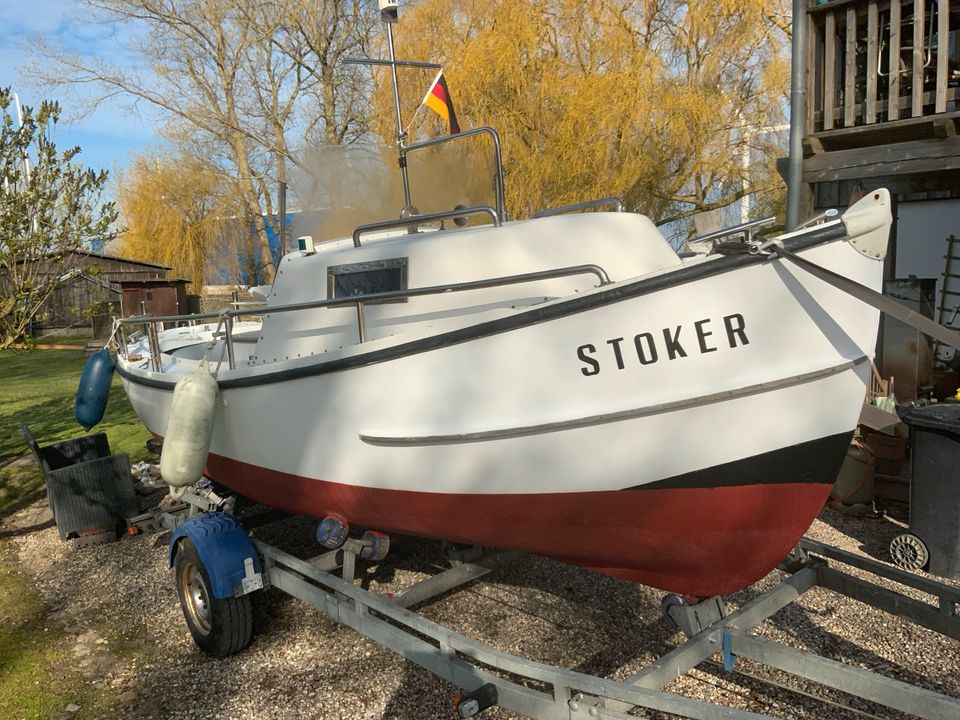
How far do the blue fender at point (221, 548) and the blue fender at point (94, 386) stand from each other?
216cm

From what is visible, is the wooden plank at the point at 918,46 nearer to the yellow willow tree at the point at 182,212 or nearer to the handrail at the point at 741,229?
the handrail at the point at 741,229

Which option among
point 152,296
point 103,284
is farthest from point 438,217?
point 103,284

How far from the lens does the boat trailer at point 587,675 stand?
2609mm

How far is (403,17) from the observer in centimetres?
1652

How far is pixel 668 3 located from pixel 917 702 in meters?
15.0

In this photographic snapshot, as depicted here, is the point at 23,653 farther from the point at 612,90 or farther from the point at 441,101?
the point at 612,90

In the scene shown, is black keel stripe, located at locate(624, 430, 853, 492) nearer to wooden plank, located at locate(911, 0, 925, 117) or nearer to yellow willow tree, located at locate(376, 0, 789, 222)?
wooden plank, located at locate(911, 0, 925, 117)

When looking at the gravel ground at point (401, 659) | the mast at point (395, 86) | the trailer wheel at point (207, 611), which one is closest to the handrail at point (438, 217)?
the mast at point (395, 86)

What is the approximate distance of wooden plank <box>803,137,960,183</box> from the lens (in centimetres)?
661

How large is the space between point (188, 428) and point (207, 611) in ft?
3.22

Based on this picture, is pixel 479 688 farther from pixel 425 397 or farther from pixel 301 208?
pixel 301 208

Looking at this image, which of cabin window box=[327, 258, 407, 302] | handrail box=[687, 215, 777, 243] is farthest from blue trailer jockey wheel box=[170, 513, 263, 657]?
handrail box=[687, 215, 777, 243]

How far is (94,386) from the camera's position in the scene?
5.73 m

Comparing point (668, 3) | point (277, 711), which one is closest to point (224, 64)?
point (668, 3)
